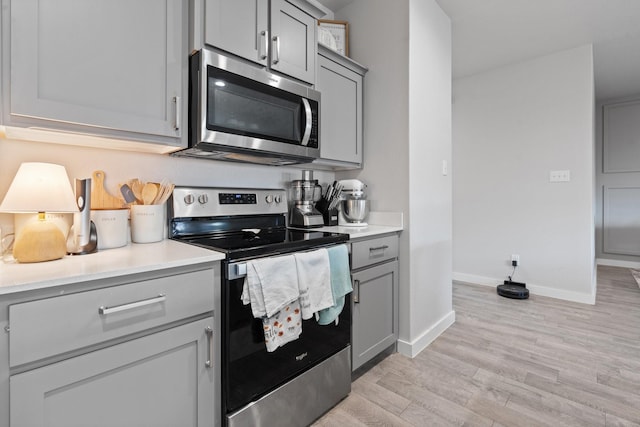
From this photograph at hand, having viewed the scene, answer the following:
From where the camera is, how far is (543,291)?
3389 millimetres

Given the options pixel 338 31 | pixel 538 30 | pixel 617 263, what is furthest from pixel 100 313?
pixel 617 263

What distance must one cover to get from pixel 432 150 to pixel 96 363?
2249 millimetres

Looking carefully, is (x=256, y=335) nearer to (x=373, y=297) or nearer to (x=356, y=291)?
(x=356, y=291)

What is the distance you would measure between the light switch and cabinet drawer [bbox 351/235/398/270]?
2.39 meters

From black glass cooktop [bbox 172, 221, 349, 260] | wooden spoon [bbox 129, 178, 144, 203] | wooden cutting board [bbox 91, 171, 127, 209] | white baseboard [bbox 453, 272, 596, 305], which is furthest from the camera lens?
white baseboard [bbox 453, 272, 596, 305]

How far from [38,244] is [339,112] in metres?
1.71

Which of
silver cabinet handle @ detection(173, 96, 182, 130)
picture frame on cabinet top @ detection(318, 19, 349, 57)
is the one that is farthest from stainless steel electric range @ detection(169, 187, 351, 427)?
picture frame on cabinet top @ detection(318, 19, 349, 57)

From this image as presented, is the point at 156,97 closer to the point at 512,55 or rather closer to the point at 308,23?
the point at 308,23

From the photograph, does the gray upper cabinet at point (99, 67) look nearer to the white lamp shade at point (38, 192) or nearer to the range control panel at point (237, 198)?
the white lamp shade at point (38, 192)

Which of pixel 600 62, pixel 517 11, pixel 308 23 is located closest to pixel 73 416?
pixel 308 23

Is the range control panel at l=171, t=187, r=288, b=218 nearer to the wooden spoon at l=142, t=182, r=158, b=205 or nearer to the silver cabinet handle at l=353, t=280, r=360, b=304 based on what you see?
the wooden spoon at l=142, t=182, r=158, b=205

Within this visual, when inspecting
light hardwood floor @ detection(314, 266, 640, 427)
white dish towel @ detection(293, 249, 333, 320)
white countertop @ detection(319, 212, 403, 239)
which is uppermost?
white countertop @ detection(319, 212, 403, 239)

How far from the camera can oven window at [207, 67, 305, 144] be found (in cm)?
137

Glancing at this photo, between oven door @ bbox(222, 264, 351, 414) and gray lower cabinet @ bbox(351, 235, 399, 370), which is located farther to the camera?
gray lower cabinet @ bbox(351, 235, 399, 370)
